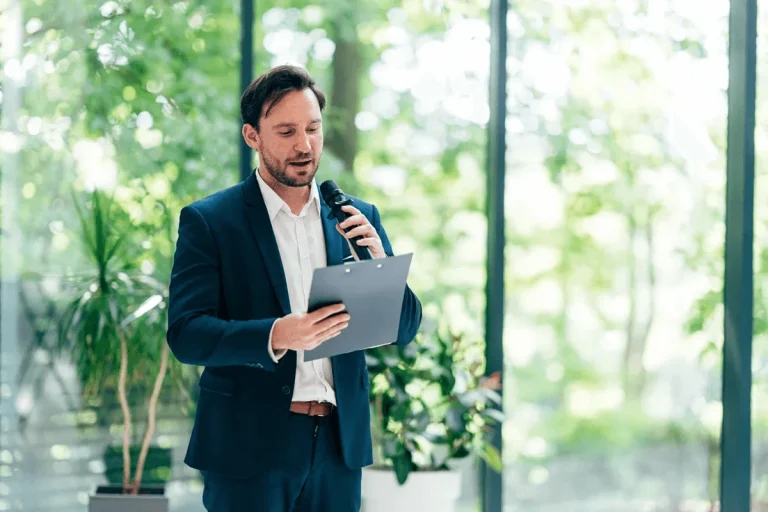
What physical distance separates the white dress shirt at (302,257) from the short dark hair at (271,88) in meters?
0.14

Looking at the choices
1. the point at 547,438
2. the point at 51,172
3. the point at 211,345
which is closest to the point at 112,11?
the point at 51,172

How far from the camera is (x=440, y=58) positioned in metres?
3.67

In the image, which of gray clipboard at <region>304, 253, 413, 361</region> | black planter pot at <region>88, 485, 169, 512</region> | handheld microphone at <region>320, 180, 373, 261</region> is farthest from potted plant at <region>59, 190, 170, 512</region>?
gray clipboard at <region>304, 253, 413, 361</region>

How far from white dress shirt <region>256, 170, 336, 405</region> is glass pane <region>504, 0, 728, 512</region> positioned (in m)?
1.86

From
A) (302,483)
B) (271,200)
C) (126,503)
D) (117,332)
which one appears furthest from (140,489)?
(271,200)

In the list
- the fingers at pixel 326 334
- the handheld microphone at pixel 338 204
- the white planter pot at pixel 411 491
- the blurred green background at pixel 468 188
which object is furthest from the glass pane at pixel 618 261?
the fingers at pixel 326 334

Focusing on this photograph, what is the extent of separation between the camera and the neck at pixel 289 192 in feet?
6.53

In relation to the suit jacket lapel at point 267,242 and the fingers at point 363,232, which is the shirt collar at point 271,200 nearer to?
the suit jacket lapel at point 267,242

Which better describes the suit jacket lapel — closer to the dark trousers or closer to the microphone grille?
the microphone grille

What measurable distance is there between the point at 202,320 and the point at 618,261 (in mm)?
2444

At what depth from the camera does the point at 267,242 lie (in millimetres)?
1914

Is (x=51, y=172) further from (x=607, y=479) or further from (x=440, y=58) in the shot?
(x=607, y=479)

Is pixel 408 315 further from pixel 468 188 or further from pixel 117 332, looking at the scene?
pixel 468 188

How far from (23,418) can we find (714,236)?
9.13 ft
